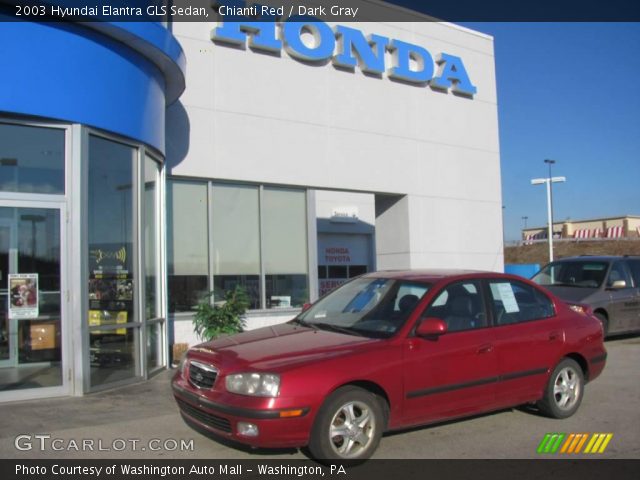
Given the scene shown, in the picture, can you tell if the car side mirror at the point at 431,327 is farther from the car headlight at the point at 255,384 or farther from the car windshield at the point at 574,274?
the car windshield at the point at 574,274

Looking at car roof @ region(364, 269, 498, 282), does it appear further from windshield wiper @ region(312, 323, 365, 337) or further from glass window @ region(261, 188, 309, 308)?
glass window @ region(261, 188, 309, 308)

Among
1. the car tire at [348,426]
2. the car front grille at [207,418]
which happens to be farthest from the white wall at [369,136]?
the car tire at [348,426]

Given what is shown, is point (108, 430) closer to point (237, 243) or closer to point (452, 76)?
point (237, 243)

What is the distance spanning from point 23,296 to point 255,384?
4.04 m

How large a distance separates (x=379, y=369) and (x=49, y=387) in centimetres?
437

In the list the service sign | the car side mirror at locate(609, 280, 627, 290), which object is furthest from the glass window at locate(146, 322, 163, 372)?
the car side mirror at locate(609, 280, 627, 290)

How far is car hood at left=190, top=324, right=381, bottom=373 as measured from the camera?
5082 millimetres

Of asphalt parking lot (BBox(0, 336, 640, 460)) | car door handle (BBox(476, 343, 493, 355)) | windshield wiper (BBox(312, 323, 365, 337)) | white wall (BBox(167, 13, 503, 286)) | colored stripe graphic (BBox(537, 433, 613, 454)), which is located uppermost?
white wall (BBox(167, 13, 503, 286))

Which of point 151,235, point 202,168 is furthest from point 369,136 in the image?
point 151,235

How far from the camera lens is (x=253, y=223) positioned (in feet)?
39.0

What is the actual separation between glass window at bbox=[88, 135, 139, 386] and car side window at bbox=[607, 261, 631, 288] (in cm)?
933

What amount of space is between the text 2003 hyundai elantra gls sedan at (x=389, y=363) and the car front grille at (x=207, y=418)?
0.05 ft

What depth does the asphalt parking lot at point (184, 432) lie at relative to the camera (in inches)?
217

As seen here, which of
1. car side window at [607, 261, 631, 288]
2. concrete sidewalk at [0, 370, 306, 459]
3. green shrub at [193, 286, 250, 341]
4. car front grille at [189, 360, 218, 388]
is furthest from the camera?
car side window at [607, 261, 631, 288]
